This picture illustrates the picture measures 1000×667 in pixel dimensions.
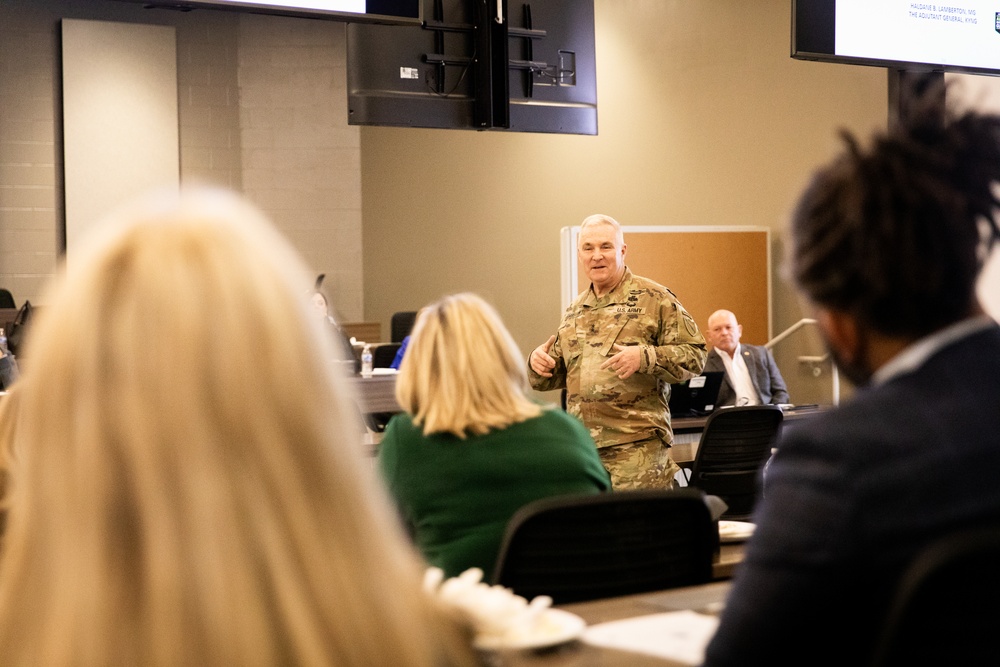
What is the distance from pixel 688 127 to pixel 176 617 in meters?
8.13

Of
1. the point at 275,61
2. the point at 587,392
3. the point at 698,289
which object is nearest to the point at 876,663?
the point at 587,392

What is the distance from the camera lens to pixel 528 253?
33.1 feet

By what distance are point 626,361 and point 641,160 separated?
17.3 feet

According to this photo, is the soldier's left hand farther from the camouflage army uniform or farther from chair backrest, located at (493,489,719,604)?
chair backrest, located at (493,489,719,604)

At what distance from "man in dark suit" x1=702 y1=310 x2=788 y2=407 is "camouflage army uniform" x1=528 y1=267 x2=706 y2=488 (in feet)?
8.98

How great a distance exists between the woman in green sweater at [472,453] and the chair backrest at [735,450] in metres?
2.53

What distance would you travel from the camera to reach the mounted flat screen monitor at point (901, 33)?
4395mm

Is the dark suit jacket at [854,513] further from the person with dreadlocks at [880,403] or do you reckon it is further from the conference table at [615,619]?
the conference table at [615,619]

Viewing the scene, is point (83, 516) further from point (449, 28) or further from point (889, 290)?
point (449, 28)

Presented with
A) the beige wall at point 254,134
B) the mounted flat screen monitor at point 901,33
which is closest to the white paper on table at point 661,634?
the mounted flat screen monitor at point 901,33

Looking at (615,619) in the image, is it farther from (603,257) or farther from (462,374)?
(603,257)

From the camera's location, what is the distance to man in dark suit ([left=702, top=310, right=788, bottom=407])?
268 inches

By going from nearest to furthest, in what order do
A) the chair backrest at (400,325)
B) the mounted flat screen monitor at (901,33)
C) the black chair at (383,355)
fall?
the mounted flat screen monitor at (901,33), the black chair at (383,355), the chair backrest at (400,325)

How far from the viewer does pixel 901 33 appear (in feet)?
15.3
